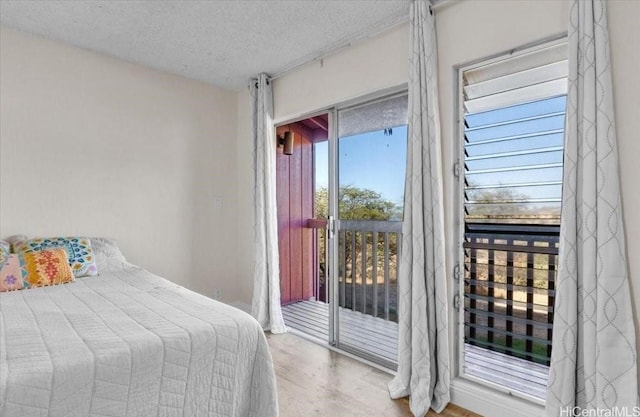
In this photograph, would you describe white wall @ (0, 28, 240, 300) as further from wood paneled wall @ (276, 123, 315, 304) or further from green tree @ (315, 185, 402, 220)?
green tree @ (315, 185, 402, 220)

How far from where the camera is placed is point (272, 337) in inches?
123

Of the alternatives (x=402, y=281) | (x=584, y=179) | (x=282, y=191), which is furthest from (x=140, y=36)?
(x=584, y=179)

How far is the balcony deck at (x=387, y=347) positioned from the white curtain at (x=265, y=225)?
38cm

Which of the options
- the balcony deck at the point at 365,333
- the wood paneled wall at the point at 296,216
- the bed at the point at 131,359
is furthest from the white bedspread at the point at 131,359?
the wood paneled wall at the point at 296,216

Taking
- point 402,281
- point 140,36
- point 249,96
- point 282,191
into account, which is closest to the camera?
point 402,281

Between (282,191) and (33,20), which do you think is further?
(282,191)

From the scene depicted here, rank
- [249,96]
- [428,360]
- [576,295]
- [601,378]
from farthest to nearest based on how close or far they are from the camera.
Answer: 1. [249,96]
2. [428,360]
3. [576,295]
4. [601,378]

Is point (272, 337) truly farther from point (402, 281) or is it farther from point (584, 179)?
point (584, 179)

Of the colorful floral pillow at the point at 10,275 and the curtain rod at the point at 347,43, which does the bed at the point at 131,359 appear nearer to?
the colorful floral pillow at the point at 10,275

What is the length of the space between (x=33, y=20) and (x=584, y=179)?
3421 mm

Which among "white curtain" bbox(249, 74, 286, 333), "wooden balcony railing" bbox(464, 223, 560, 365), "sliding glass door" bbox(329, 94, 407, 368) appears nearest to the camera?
"wooden balcony railing" bbox(464, 223, 560, 365)

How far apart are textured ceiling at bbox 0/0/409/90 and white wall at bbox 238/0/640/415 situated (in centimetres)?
16

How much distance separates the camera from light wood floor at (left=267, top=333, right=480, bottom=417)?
6.56 feet

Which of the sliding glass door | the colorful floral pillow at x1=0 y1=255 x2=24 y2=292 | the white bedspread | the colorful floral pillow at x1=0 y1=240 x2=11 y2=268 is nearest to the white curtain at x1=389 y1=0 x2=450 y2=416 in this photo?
the sliding glass door
